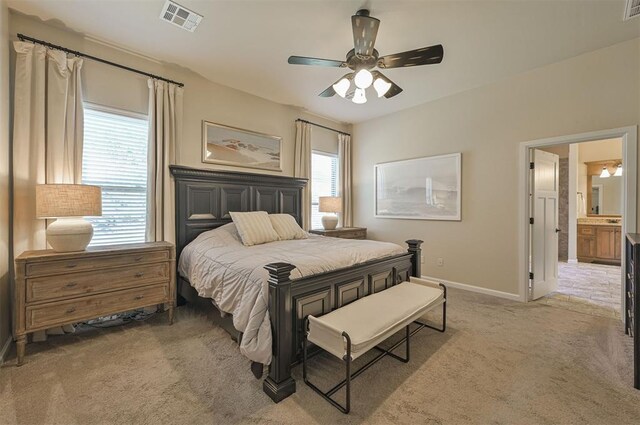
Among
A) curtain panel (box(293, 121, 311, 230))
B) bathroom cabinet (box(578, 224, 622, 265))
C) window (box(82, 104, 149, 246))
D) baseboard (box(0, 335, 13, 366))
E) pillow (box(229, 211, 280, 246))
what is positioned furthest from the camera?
bathroom cabinet (box(578, 224, 622, 265))

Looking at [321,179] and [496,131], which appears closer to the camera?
[496,131]

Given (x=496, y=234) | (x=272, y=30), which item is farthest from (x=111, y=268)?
(x=496, y=234)

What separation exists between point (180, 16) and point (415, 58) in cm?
219

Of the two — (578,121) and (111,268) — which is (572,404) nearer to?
(578,121)

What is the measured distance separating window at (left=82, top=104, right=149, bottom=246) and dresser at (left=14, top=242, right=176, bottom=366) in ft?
1.72

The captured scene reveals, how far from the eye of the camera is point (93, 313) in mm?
2465

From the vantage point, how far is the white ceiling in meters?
2.40

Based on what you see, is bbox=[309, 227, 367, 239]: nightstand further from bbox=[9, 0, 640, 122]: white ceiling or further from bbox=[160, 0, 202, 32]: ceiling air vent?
bbox=[160, 0, 202, 32]: ceiling air vent

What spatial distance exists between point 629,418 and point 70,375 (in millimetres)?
3755

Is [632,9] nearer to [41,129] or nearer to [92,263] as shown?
[92,263]

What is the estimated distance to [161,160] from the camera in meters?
3.26

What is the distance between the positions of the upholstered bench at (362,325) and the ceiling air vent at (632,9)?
9.94 feet

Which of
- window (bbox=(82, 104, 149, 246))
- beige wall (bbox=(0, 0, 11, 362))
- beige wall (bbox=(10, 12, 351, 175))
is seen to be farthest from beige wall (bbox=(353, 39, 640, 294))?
beige wall (bbox=(0, 0, 11, 362))

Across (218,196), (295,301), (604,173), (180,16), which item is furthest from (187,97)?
(604,173)
